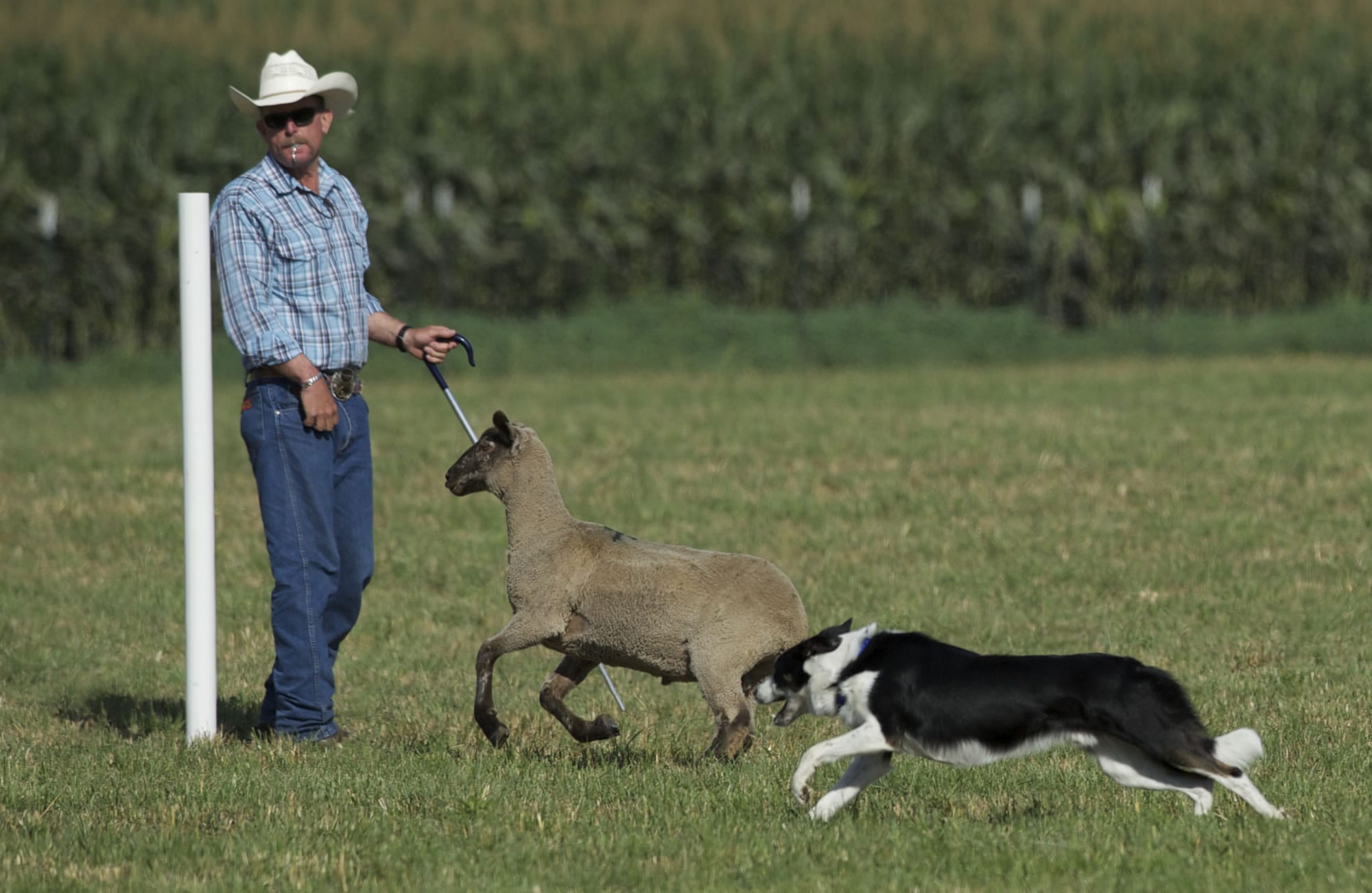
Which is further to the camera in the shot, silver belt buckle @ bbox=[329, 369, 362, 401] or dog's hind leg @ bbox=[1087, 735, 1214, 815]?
silver belt buckle @ bbox=[329, 369, 362, 401]

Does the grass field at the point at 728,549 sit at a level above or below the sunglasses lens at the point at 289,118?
below

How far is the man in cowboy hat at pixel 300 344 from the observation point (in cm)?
785

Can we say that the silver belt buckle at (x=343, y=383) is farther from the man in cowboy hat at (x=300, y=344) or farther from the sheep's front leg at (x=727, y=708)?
the sheep's front leg at (x=727, y=708)

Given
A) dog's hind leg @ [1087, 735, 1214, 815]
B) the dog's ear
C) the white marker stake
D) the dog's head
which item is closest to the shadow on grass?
the white marker stake

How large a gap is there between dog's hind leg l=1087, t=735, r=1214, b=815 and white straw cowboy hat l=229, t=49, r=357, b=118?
4202 mm

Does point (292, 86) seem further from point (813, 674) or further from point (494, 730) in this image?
point (813, 674)

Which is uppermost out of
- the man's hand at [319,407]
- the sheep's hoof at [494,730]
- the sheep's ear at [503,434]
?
the man's hand at [319,407]

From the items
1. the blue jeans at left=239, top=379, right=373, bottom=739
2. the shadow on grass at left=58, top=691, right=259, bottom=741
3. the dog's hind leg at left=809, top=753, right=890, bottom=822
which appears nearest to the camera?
the dog's hind leg at left=809, top=753, right=890, bottom=822

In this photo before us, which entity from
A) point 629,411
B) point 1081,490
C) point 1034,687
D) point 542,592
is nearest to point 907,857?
point 1034,687

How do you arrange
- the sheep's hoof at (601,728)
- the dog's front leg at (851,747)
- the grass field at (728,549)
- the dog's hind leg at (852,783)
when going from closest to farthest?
1. the grass field at (728,549)
2. the dog's front leg at (851,747)
3. the dog's hind leg at (852,783)
4. the sheep's hoof at (601,728)

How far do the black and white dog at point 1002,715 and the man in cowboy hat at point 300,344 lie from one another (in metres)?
2.54

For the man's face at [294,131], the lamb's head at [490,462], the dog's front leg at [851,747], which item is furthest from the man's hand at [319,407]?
the dog's front leg at [851,747]

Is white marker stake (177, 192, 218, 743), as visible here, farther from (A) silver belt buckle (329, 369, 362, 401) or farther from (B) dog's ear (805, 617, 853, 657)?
(B) dog's ear (805, 617, 853, 657)

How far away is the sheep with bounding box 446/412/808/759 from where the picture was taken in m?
7.34
